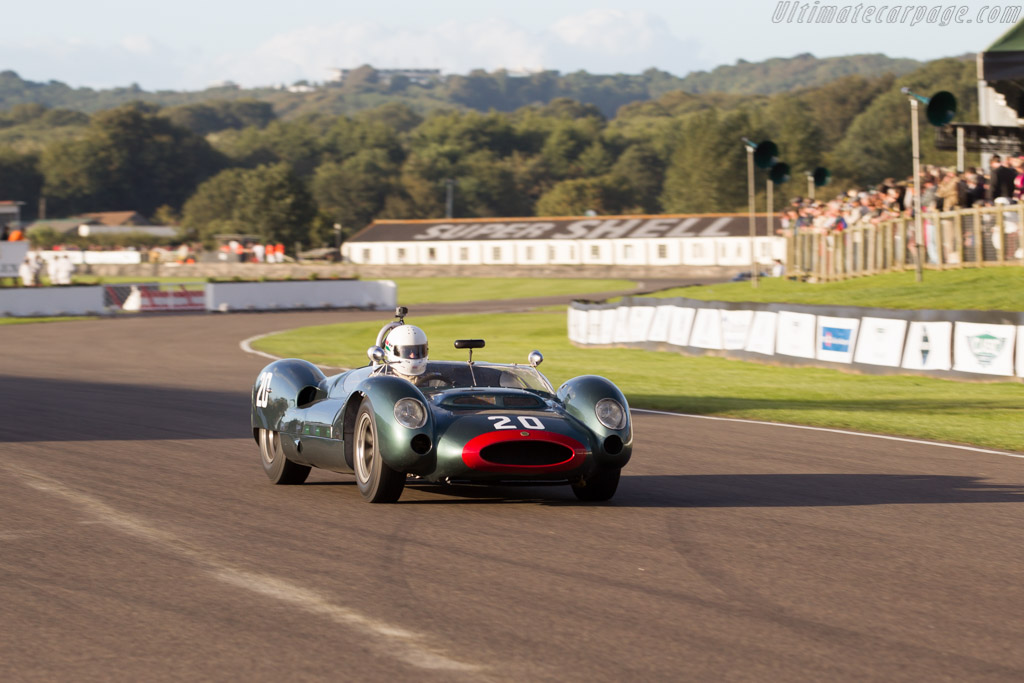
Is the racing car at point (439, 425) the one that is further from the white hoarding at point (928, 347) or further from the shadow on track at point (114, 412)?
the white hoarding at point (928, 347)

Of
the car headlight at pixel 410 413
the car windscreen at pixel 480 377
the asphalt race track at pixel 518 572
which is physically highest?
the car windscreen at pixel 480 377

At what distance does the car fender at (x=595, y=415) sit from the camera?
28.6 ft

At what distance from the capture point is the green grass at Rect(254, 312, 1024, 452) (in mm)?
14875

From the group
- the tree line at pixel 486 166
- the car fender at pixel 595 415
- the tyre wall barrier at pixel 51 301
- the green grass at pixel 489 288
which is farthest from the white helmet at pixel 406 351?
the tree line at pixel 486 166

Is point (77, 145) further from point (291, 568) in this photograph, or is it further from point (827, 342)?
point (291, 568)

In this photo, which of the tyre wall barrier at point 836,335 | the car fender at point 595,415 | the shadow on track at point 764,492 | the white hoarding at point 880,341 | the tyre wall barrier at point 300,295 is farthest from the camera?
the tyre wall barrier at point 300,295

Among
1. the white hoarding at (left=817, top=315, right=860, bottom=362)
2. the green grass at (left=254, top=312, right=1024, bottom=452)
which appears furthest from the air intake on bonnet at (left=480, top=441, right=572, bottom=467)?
the white hoarding at (left=817, top=315, right=860, bottom=362)

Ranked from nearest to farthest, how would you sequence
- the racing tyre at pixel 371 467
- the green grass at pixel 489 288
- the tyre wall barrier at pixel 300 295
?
the racing tyre at pixel 371 467
the tyre wall barrier at pixel 300 295
the green grass at pixel 489 288

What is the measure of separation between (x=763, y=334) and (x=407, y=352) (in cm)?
1509

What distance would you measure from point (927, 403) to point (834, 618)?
12112mm

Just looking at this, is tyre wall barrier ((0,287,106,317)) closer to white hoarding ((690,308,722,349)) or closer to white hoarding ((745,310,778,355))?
white hoarding ((690,308,722,349))

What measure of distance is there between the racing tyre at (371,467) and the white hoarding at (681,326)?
1786cm

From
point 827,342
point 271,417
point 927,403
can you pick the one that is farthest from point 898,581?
point 827,342

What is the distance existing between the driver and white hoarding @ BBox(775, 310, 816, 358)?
13.8 m
